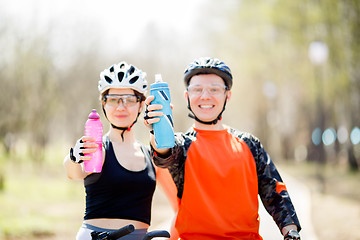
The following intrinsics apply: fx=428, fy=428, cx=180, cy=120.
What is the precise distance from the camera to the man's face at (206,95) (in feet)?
11.9

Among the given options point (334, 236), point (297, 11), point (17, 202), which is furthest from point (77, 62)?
point (334, 236)

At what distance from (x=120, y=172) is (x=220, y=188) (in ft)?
3.19

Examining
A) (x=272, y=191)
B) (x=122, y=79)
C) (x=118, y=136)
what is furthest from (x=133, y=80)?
(x=272, y=191)

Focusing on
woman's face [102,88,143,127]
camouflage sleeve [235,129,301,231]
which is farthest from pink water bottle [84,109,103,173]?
camouflage sleeve [235,129,301,231]

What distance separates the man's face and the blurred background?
19.9 ft

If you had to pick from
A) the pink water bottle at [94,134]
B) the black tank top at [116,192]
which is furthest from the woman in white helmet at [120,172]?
the pink water bottle at [94,134]

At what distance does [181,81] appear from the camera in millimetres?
22812

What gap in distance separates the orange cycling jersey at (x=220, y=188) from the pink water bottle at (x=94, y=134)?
0.47 metres

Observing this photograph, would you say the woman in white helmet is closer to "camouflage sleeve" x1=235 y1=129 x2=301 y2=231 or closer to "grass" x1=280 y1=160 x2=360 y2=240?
"camouflage sleeve" x1=235 y1=129 x2=301 y2=231

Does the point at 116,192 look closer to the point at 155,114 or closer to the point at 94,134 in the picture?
the point at 94,134

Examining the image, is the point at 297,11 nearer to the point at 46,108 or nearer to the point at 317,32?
the point at 317,32

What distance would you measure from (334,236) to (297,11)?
1757 cm

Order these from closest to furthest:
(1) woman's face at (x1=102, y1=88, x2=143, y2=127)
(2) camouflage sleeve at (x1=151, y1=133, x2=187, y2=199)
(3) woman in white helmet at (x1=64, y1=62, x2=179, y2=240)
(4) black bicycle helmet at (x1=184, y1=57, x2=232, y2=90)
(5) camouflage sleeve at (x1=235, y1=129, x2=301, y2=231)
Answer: (2) camouflage sleeve at (x1=151, y1=133, x2=187, y2=199)
(5) camouflage sleeve at (x1=235, y1=129, x2=301, y2=231)
(4) black bicycle helmet at (x1=184, y1=57, x2=232, y2=90)
(3) woman in white helmet at (x1=64, y1=62, x2=179, y2=240)
(1) woman's face at (x1=102, y1=88, x2=143, y2=127)

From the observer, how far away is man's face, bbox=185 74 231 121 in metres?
3.64
